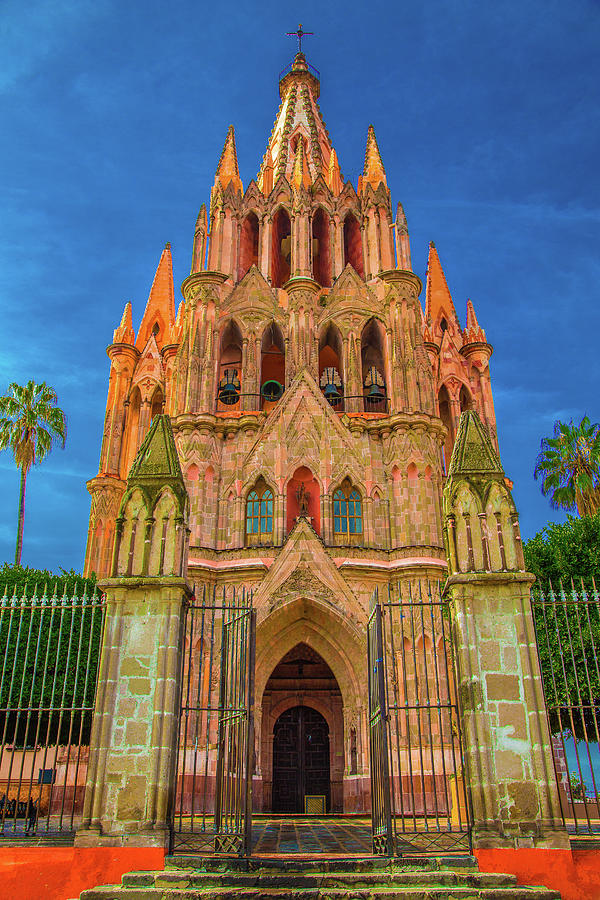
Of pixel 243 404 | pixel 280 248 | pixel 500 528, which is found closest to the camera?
pixel 500 528

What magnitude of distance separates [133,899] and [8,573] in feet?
49.8

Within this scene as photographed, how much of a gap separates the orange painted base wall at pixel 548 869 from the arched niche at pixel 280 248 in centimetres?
2609

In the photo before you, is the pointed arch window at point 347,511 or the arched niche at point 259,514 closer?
the arched niche at point 259,514

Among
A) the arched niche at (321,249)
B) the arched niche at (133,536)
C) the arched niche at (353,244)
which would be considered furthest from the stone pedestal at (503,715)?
the arched niche at (353,244)

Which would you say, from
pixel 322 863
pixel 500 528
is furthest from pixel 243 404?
pixel 322 863

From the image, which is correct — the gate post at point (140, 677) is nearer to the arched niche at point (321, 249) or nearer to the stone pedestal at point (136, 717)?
the stone pedestal at point (136, 717)

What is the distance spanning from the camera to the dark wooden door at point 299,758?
82.1ft

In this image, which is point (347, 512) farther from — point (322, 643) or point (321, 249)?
point (321, 249)

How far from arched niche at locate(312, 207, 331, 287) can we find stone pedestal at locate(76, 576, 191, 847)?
23940 millimetres

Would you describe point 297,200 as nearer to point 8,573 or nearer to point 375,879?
point 8,573

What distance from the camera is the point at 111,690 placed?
1030cm

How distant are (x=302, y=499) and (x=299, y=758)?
8682mm

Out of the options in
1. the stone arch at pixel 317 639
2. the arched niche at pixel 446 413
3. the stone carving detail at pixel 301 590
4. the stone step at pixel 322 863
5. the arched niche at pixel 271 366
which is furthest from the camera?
the arched niche at pixel 446 413

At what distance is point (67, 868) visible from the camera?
377 inches
